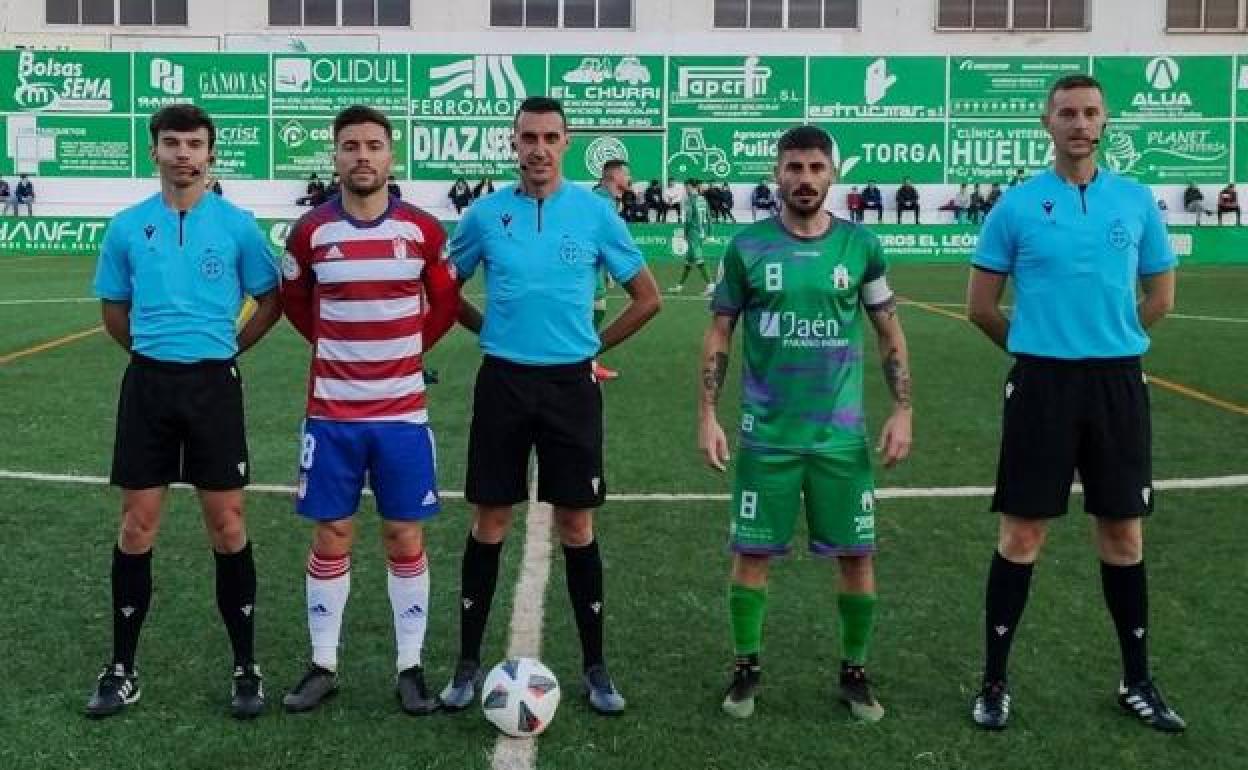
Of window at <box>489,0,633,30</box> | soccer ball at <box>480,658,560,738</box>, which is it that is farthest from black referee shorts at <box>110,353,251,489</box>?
window at <box>489,0,633,30</box>

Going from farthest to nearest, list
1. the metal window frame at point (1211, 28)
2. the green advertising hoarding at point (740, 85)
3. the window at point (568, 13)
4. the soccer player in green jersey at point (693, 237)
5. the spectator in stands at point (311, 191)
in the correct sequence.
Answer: the metal window frame at point (1211, 28)
the window at point (568, 13)
the green advertising hoarding at point (740, 85)
the spectator in stands at point (311, 191)
the soccer player in green jersey at point (693, 237)

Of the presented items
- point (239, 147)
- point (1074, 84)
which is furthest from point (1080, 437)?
point (239, 147)

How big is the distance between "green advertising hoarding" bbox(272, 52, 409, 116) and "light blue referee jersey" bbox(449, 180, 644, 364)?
30.9 m

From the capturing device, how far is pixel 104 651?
489 cm

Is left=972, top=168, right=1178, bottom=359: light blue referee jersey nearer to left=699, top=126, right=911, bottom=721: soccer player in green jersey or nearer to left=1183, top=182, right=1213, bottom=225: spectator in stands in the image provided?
left=699, top=126, right=911, bottom=721: soccer player in green jersey

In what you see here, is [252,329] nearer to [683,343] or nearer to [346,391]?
[346,391]

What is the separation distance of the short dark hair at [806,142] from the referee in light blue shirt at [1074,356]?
58 cm

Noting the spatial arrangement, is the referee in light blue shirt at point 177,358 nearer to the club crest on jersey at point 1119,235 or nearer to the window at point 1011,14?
the club crest on jersey at point 1119,235

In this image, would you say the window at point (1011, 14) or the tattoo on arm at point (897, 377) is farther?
the window at point (1011, 14)

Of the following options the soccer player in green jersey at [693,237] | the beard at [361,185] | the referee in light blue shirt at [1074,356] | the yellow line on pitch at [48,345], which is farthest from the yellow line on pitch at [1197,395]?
the soccer player in green jersey at [693,237]

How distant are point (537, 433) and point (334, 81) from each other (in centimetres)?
3161

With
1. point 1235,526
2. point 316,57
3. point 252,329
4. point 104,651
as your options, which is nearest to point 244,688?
point 104,651

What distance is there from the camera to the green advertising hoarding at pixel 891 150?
114 ft

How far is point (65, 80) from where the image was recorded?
3412 centimetres
